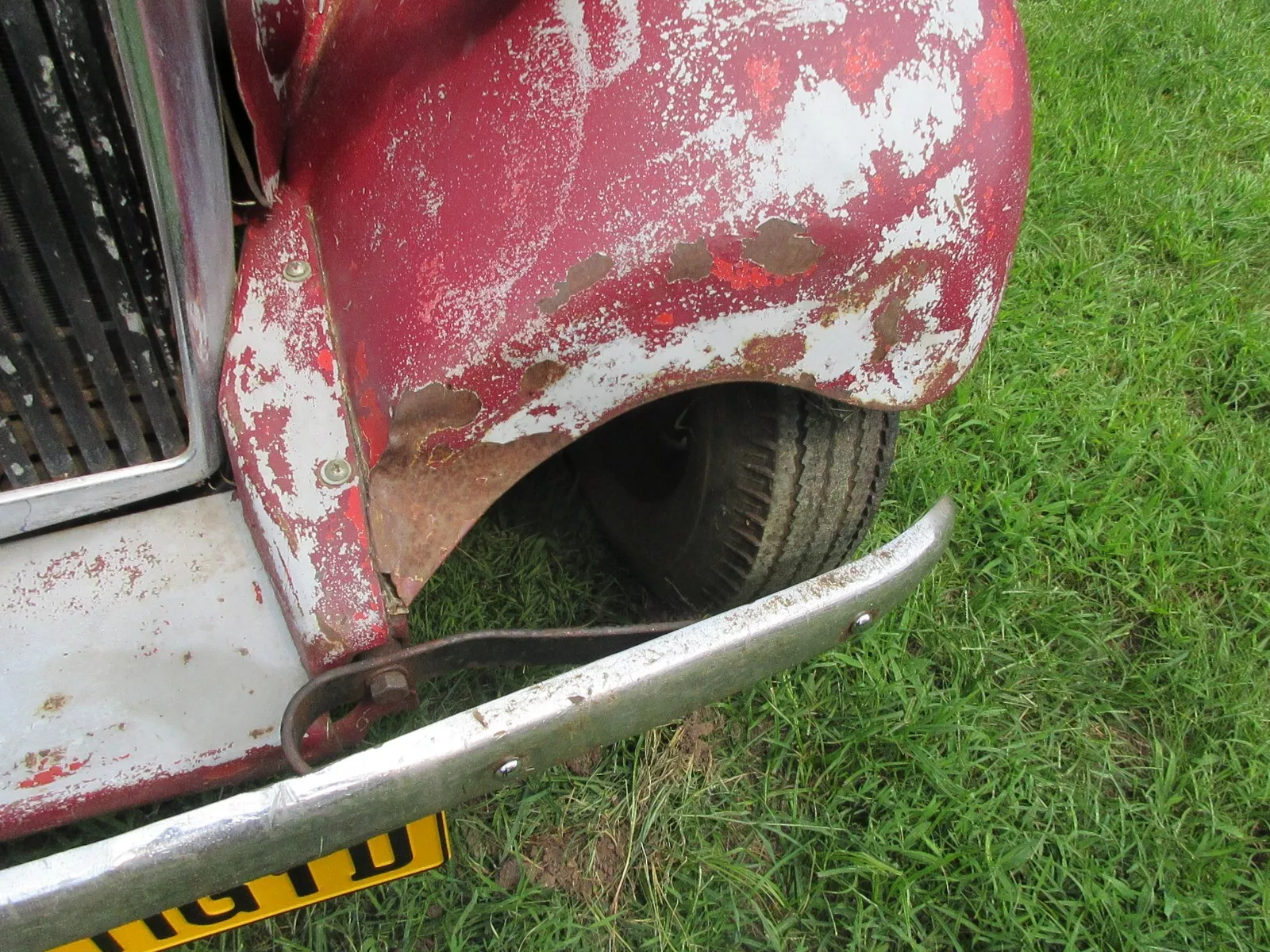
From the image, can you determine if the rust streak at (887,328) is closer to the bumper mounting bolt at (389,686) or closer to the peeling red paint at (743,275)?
the peeling red paint at (743,275)

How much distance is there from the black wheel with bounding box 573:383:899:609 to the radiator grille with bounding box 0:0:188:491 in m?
0.56

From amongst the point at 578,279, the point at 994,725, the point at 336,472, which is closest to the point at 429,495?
the point at 336,472

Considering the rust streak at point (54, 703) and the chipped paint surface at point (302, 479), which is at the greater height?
the chipped paint surface at point (302, 479)

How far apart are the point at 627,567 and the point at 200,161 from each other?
0.85m

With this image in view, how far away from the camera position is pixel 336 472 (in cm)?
89

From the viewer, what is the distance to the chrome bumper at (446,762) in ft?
2.24

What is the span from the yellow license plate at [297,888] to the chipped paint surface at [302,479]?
18 centimetres

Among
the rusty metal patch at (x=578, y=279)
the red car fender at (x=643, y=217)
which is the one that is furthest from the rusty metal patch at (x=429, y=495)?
the rusty metal patch at (x=578, y=279)

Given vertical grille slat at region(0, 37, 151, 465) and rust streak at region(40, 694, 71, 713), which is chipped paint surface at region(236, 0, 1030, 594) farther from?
rust streak at region(40, 694, 71, 713)

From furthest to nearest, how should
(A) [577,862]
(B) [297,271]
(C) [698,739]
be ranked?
(C) [698,739] → (A) [577,862] → (B) [297,271]

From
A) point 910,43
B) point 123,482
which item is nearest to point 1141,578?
point 910,43

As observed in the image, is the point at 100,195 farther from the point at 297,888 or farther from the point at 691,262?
the point at 297,888

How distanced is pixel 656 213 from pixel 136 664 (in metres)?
0.64

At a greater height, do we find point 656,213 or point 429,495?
point 656,213
